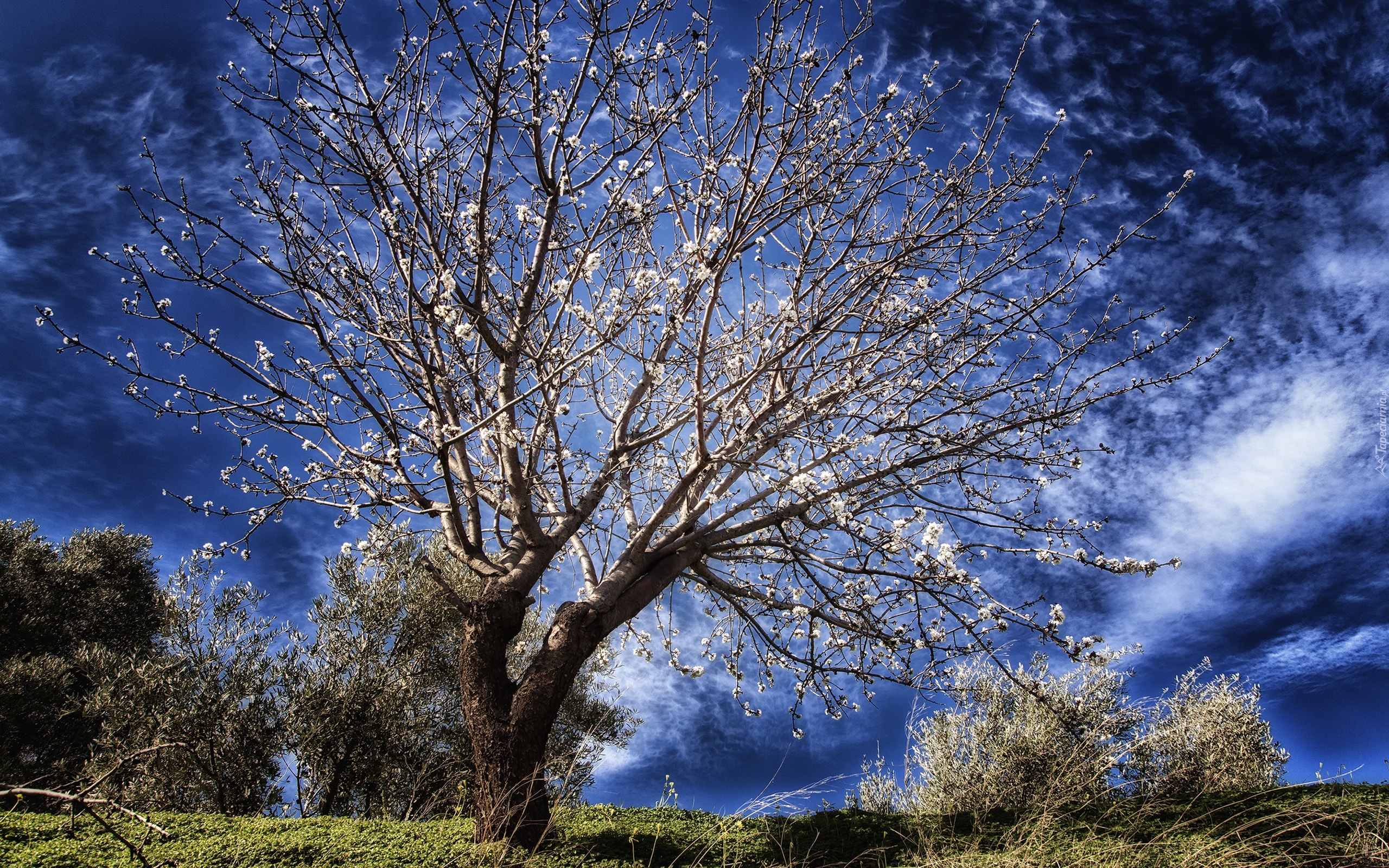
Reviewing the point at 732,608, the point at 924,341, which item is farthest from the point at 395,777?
the point at 924,341

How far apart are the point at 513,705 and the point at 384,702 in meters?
5.75

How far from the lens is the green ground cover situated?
5066 mm

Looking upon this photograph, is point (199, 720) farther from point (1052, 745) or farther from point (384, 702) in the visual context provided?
point (1052, 745)

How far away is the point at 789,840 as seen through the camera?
6992 mm

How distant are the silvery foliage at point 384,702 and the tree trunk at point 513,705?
12.0 ft

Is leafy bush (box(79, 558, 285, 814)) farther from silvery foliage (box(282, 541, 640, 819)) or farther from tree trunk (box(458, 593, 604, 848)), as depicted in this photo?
tree trunk (box(458, 593, 604, 848))

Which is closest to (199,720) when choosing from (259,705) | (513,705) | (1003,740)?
(259,705)

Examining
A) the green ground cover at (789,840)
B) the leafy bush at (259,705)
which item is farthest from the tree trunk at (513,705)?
the leafy bush at (259,705)

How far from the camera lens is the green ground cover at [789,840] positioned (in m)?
5.07

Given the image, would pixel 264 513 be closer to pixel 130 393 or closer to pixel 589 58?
pixel 130 393

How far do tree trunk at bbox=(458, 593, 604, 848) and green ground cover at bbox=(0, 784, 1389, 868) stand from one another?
0.32 m

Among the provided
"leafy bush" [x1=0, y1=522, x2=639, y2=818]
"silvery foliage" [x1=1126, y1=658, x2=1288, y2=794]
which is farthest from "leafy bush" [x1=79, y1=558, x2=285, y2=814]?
"silvery foliage" [x1=1126, y1=658, x2=1288, y2=794]

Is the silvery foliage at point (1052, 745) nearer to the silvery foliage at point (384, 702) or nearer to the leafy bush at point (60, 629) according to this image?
the silvery foliage at point (384, 702)

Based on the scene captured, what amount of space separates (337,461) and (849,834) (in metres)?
6.01
